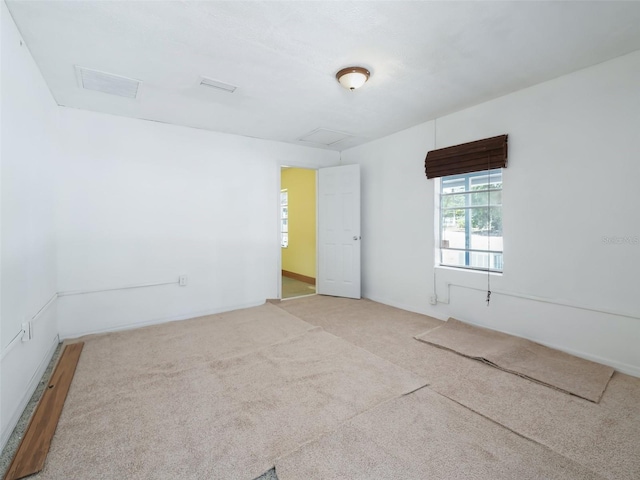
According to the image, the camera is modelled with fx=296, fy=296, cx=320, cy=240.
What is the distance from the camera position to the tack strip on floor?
1470 millimetres

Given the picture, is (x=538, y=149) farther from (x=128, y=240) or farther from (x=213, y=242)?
(x=128, y=240)

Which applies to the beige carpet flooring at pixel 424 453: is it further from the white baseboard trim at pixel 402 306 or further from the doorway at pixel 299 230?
the doorway at pixel 299 230

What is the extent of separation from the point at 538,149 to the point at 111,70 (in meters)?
3.86

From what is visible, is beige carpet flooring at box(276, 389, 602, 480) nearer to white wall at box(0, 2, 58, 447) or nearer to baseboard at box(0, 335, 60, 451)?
baseboard at box(0, 335, 60, 451)

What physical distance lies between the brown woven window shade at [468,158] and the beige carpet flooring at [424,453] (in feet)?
8.03

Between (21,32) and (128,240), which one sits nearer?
(21,32)

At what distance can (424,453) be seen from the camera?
156 centimetres

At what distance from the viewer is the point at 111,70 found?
8.04 feet

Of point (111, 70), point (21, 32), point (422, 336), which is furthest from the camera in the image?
point (422, 336)

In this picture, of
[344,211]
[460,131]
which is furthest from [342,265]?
[460,131]

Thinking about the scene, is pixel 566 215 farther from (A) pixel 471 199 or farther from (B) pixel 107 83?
(B) pixel 107 83

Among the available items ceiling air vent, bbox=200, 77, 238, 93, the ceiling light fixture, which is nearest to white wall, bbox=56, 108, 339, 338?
ceiling air vent, bbox=200, 77, 238, 93

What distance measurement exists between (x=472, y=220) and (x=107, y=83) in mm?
3963

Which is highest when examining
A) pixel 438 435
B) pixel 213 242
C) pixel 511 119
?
pixel 511 119
